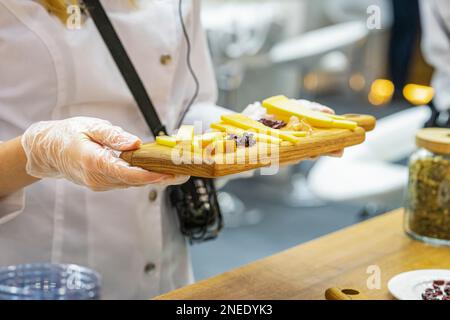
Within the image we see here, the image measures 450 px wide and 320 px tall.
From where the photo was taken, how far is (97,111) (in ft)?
4.75

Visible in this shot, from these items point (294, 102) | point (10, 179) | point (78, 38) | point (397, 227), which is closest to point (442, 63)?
point (397, 227)

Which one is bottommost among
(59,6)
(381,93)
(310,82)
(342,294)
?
(381,93)

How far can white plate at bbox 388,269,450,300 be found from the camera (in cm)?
125

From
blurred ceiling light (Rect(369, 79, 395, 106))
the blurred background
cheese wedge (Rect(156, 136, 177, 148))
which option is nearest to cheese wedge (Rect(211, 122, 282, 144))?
cheese wedge (Rect(156, 136, 177, 148))

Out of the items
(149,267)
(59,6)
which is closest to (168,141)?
(59,6)

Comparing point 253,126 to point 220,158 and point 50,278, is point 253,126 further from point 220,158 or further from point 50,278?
point 50,278

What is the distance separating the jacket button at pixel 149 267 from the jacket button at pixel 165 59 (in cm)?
42

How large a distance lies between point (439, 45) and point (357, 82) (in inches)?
163

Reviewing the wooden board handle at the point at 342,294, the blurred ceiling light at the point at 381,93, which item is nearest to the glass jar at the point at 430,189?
the wooden board handle at the point at 342,294

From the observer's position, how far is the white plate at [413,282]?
125 cm

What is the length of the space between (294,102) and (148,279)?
1.66 feet

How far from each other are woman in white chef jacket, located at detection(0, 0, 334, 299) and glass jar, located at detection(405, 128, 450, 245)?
446 millimetres

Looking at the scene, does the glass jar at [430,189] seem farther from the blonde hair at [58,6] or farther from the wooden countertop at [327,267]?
the blonde hair at [58,6]

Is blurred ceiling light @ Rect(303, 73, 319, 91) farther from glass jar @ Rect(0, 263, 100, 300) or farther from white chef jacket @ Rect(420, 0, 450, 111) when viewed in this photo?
glass jar @ Rect(0, 263, 100, 300)
